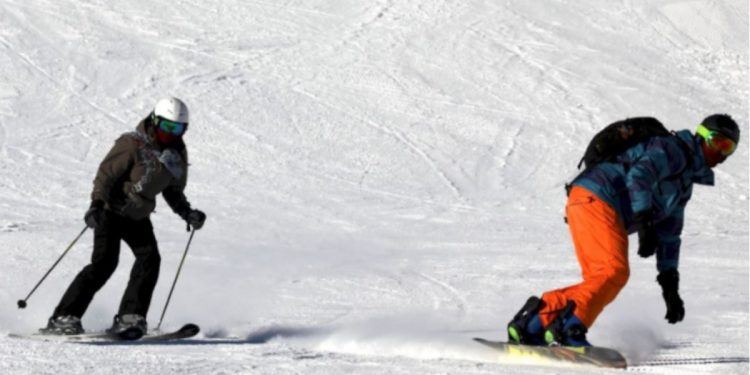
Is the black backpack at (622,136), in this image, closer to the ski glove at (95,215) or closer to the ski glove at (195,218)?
the ski glove at (195,218)

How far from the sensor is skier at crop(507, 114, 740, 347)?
675 cm

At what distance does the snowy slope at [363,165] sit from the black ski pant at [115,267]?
585 millimetres

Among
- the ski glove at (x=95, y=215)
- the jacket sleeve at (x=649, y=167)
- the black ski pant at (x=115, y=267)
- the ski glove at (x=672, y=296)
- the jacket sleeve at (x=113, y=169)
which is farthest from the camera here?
the black ski pant at (x=115, y=267)

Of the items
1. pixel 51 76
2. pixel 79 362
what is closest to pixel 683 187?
pixel 79 362

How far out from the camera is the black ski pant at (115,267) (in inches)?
302

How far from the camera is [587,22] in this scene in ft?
74.9

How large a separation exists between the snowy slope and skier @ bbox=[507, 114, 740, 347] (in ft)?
1.34

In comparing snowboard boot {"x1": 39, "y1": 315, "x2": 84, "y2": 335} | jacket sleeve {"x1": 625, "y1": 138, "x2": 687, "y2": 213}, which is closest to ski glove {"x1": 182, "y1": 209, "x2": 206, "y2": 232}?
snowboard boot {"x1": 39, "y1": 315, "x2": 84, "y2": 335}

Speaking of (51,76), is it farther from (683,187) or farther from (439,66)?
(683,187)

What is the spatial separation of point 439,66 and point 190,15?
412cm

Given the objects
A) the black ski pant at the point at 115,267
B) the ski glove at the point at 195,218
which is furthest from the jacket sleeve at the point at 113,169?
the ski glove at the point at 195,218

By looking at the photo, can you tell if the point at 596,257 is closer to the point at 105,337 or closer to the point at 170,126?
the point at 170,126

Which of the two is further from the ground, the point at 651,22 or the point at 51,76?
the point at 651,22

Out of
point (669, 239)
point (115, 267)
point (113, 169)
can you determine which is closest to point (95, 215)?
point (113, 169)
